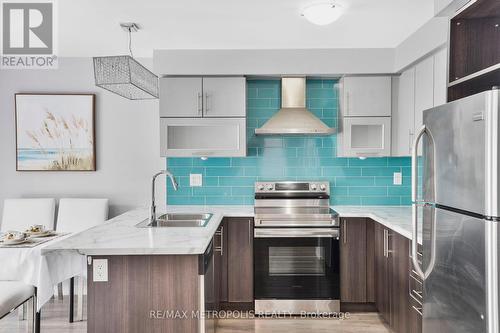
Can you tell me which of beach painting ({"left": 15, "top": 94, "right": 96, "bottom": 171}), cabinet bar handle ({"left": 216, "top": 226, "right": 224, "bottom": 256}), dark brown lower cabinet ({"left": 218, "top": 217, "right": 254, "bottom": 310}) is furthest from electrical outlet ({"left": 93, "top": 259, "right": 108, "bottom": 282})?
beach painting ({"left": 15, "top": 94, "right": 96, "bottom": 171})

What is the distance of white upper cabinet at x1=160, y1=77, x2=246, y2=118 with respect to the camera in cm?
341

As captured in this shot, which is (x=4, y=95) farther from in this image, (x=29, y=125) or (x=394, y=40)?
(x=394, y=40)

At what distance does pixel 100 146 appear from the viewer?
12.3 feet

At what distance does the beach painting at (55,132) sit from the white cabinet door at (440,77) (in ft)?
10.2

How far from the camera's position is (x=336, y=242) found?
3172mm

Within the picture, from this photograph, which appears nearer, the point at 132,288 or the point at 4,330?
the point at 132,288

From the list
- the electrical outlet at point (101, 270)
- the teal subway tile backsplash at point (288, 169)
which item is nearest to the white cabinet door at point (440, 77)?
the teal subway tile backsplash at point (288, 169)

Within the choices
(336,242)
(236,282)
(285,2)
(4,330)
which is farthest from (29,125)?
(336,242)

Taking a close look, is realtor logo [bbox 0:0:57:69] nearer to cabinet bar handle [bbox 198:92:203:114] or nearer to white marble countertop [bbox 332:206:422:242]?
cabinet bar handle [bbox 198:92:203:114]

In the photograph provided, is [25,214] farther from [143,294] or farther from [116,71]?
[143,294]

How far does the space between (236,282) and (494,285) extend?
7.38 feet

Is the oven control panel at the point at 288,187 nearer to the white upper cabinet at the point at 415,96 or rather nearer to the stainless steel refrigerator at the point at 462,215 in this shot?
the white upper cabinet at the point at 415,96

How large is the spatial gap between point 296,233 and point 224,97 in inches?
55.4

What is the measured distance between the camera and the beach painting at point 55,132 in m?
3.67
